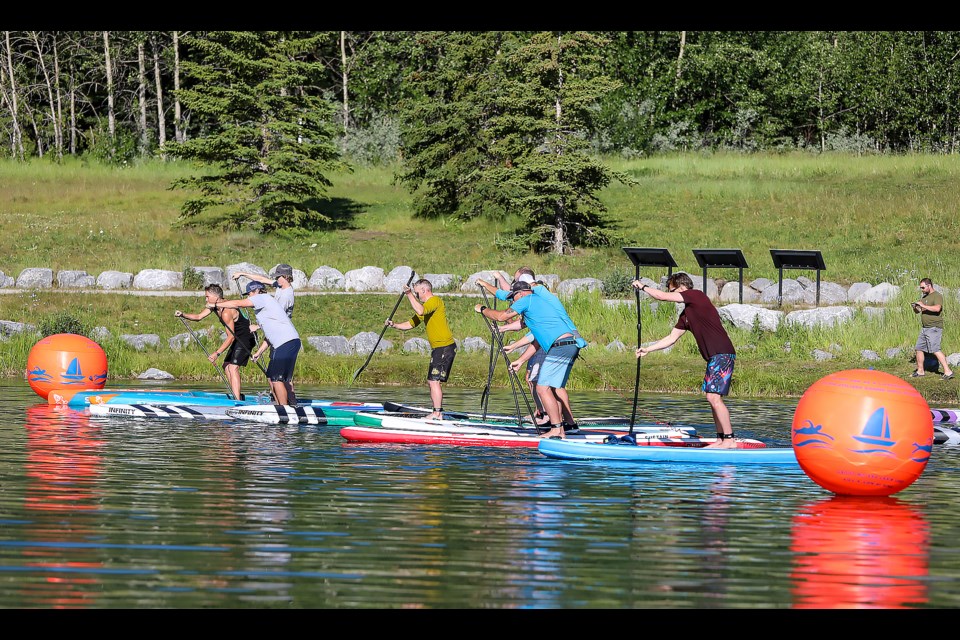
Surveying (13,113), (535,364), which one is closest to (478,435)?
(535,364)

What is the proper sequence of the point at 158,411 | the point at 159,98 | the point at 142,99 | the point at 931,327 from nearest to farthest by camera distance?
1. the point at 158,411
2. the point at 931,327
3. the point at 159,98
4. the point at 142,99

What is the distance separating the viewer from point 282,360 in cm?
1862

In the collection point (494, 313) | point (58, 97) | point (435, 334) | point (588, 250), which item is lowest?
point (435, 334)

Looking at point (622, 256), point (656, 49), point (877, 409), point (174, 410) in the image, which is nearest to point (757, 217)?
point (622, 256)

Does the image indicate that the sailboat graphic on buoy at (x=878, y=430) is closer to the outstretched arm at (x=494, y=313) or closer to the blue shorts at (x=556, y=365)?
the blue shorts at (x=556, y=365)

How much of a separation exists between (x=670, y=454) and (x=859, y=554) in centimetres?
514

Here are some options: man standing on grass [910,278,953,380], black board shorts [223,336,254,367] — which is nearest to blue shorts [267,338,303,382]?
black board shorts [223,336,254,367]

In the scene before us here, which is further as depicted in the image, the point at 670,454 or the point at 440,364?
the point at 440,364

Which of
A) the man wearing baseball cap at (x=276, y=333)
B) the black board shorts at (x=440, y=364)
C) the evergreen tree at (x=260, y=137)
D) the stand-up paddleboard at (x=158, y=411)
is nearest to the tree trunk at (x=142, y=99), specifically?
the evergreen tree at (x=260, y=137)

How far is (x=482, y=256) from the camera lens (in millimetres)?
37906

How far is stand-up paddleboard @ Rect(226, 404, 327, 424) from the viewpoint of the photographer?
1855cm

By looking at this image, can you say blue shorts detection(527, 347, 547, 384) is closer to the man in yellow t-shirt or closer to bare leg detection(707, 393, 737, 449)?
the man in yellow t-shirt

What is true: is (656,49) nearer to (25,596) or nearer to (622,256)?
(622,256)

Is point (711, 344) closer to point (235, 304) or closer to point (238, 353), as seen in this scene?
point (235, 304)
